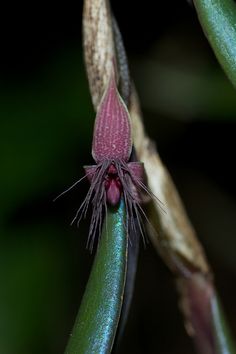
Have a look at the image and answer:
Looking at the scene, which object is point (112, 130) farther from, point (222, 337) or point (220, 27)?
point (222, 337)

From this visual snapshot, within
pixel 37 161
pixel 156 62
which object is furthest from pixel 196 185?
pixel 37 161

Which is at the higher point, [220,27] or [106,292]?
[220,27]

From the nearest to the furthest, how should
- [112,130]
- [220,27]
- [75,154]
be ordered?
[112,130]
[220,27]
[75,154]

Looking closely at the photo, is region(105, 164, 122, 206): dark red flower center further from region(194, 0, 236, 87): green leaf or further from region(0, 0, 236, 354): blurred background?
region(0, 0, 236, 354): blurred background

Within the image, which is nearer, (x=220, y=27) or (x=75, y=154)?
(x=220, y=27)

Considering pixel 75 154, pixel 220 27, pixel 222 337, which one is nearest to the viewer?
pixel 220 27

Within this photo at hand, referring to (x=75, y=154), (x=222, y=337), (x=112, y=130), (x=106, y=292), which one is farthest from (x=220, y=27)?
(x=75, y=154)
